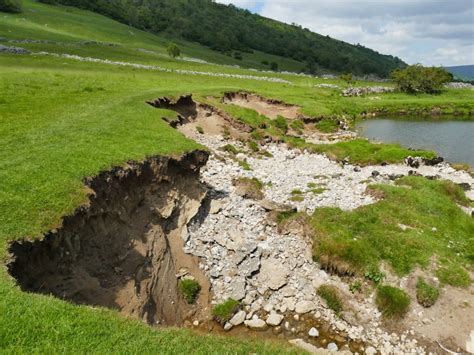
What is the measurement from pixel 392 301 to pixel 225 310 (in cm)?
848

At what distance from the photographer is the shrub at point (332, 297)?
19853mm

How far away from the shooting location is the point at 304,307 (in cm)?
2002

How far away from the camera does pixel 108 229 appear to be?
59.8 ft

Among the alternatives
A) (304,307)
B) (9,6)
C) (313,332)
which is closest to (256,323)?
(304,307)

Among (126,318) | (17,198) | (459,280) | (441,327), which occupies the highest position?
(17,198)

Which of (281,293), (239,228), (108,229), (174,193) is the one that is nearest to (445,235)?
(281,293)

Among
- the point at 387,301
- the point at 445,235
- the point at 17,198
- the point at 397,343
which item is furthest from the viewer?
the point at 445,235

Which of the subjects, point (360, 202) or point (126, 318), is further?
point (360, 202)

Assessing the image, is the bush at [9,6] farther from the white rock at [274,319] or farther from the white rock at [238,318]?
the white rock at [274,319]

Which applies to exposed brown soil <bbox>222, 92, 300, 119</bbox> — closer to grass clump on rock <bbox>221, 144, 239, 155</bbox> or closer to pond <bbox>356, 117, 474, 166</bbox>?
pond <bbox>356, 117, 474, 166</bbox>

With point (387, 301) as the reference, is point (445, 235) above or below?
above

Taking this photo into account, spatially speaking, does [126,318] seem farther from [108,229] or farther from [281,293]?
[281,293]

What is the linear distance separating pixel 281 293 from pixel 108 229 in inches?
384

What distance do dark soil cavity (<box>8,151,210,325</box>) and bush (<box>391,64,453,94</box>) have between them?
120 m
